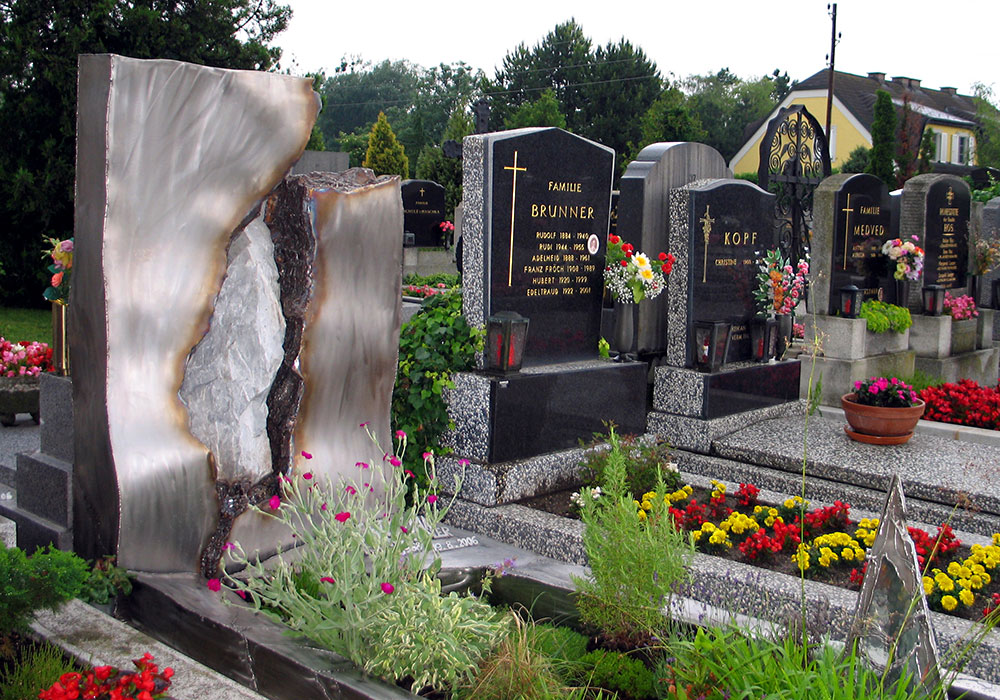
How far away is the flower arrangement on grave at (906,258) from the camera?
9156 mm

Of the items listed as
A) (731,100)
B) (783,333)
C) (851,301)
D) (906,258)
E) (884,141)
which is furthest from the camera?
(731,100)

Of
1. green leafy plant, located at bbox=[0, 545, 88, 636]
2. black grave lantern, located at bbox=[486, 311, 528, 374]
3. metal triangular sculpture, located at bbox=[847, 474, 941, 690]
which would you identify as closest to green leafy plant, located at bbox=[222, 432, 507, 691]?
green leafy plant, located at bbox=[0, 545, 88, 636]

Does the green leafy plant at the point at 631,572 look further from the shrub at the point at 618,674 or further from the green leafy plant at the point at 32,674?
the green leafy plant at the point at 32,674

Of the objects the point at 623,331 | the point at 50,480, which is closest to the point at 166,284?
the point at 50,480

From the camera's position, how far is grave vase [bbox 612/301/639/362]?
6.21 meters

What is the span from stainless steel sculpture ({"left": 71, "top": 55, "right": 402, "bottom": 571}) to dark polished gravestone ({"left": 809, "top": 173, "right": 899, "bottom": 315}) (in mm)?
6254

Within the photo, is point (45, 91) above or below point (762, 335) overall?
above

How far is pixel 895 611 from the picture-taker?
2641 mm

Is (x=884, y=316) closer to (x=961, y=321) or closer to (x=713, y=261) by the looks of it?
(x=961, y=321)

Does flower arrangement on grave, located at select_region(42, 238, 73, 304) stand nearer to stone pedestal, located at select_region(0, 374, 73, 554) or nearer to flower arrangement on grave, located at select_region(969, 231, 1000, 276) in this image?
stone pedestal, located at select_region(0, 374, 73, 554)

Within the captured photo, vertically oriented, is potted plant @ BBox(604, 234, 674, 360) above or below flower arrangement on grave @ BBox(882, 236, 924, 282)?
below

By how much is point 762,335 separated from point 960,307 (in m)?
4.43

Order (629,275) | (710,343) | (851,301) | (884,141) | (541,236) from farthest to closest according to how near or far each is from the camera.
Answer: (884,141)
(851,301)
(710,343)
(629,275)
(541,236)

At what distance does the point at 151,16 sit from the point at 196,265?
11964mm
